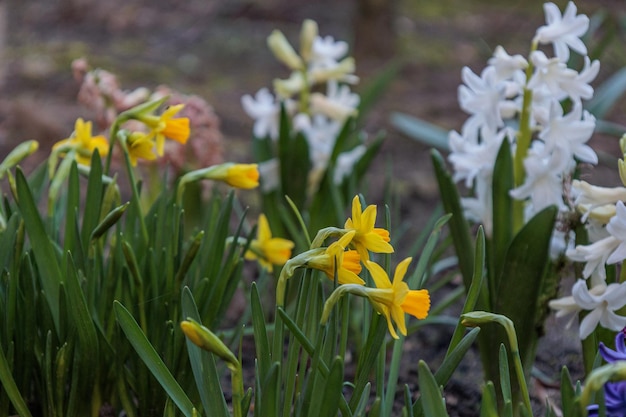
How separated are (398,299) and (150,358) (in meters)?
0.36

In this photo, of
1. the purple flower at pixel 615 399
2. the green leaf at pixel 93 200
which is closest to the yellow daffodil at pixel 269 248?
the green leaf at pixel 93 200

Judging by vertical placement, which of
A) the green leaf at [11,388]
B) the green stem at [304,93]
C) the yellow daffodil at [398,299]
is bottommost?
the green leaf at [11,388]

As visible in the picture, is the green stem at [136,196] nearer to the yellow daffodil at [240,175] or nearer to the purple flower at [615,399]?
the yellow daffodil at [240,175]

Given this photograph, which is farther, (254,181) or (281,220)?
(281,220)

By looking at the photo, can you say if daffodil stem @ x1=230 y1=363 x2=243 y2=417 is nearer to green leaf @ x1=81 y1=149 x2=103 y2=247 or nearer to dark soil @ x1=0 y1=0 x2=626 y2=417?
green leaf @ x1=81 y1=149 x2=103 y2=247

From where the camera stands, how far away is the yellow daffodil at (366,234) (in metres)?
1.05

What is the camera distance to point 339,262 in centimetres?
103

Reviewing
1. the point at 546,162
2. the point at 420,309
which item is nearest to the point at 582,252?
the point at 546,162

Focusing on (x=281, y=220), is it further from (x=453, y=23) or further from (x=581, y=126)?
(x=453, y=23)

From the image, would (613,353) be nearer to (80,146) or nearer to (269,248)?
(269,248)

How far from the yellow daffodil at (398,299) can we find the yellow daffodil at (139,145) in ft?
1.77

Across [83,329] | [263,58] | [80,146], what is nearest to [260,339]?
[83,329]

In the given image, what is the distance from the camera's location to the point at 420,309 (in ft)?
3.37

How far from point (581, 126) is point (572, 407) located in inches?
25.1
